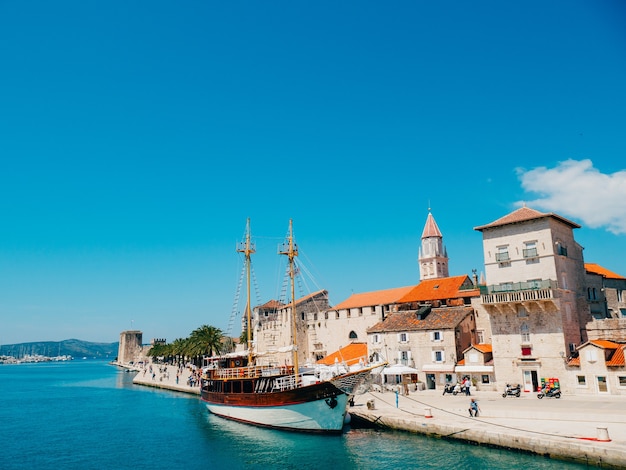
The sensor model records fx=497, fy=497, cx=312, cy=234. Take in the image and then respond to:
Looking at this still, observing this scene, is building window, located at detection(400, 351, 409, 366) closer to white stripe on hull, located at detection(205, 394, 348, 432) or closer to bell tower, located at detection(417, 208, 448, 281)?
white stripe on hull, located at detection(205, 394, 348, 432)

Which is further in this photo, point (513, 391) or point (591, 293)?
point (591, 293)

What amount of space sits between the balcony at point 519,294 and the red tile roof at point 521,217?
16.3 ft

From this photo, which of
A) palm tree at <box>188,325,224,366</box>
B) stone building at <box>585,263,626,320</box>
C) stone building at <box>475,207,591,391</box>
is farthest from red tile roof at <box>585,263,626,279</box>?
palm tree at <box>188,325,224,366</box>

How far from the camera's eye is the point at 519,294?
38062mm

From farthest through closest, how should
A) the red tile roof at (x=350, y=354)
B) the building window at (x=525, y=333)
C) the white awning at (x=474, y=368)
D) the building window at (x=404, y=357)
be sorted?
the red tile roof at (x=350, y=354), the building window at (x=404, y=357), the white awning at (x=474, y=368), the building window at (x=525, y=333)

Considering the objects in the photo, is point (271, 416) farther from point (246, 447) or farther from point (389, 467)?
point (389, 467)

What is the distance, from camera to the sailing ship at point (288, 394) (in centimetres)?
3328

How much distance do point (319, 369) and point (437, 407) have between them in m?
8.96

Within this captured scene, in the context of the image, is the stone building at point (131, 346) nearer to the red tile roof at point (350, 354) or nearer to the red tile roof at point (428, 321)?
the red tile roof at point (350, 354)

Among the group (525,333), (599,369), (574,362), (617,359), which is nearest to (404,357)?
(525,333)

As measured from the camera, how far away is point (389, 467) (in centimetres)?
2455

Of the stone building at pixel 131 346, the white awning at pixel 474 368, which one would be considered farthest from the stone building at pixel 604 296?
the stone building at pixel 131 346

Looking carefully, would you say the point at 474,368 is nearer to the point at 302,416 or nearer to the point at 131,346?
the point at 302,416

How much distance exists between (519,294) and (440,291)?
13222mm
